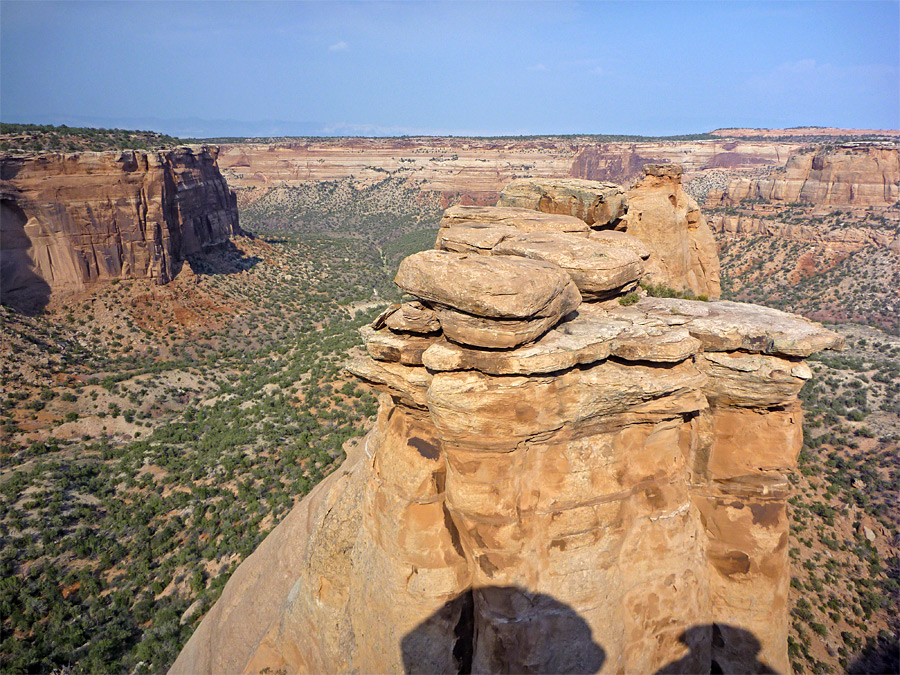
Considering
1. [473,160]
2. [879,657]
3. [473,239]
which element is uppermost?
[473,160]

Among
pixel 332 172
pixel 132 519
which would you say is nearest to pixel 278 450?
pixel 132 519

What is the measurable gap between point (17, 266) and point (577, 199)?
166 ft

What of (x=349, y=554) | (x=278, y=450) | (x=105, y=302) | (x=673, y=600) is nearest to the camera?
(x=673, y=600)

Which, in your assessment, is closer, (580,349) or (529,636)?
(580,349)

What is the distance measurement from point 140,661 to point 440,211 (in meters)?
113

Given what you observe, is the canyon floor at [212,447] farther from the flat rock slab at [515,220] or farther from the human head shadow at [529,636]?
the flat rock slab at [515,220]

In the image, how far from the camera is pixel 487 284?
876 cm

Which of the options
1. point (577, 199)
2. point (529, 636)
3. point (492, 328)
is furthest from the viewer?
point (577, 199)

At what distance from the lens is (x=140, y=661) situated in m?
18.9

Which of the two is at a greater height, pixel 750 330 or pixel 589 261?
pixel 589 261

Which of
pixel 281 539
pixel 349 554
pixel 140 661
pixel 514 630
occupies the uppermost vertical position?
pixel 514 630

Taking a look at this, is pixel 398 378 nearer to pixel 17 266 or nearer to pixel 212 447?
pixel 212 447

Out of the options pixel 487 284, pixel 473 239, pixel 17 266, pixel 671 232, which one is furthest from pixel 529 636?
pixel 17 266

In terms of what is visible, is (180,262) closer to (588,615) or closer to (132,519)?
(132,519)
